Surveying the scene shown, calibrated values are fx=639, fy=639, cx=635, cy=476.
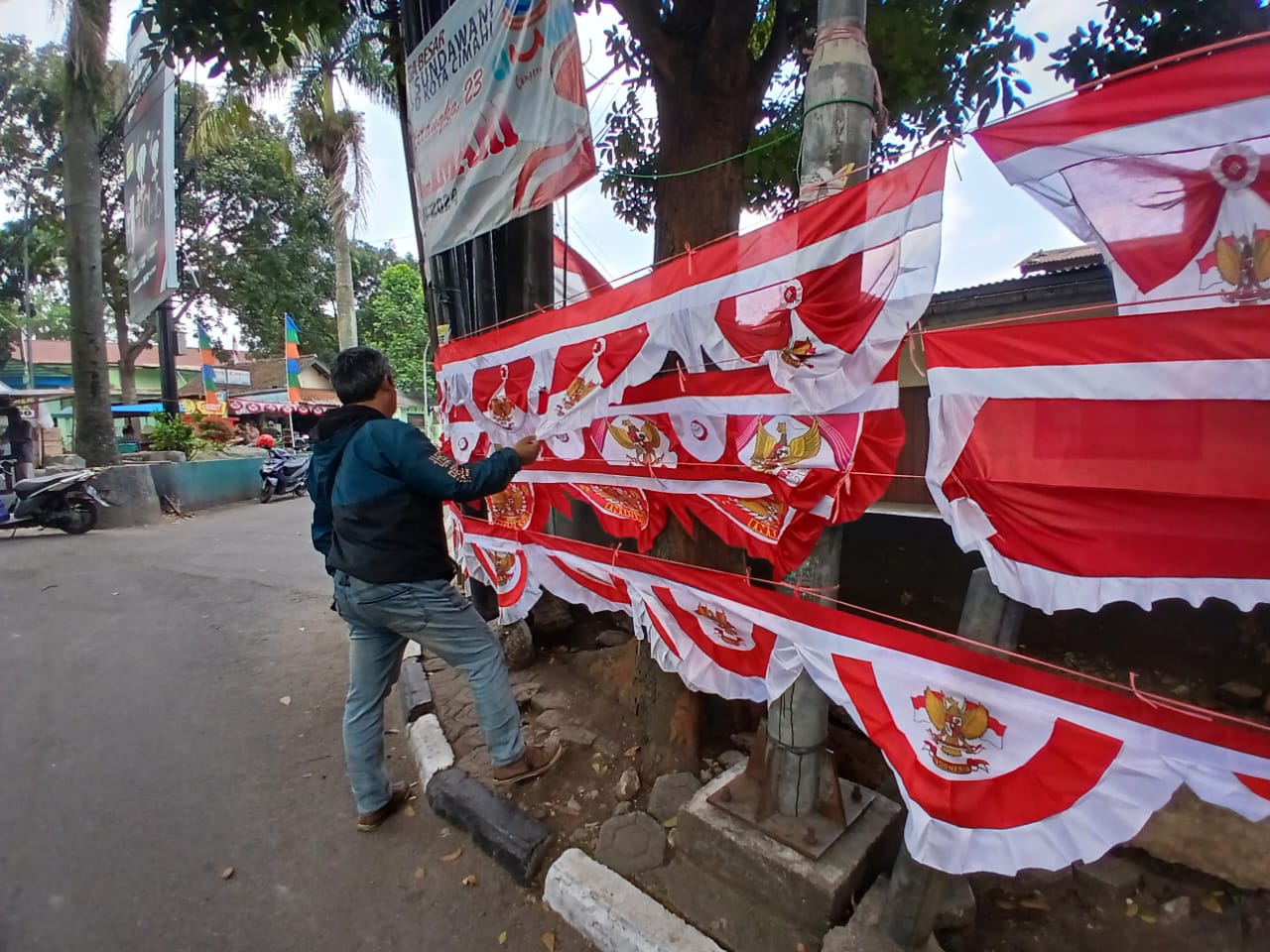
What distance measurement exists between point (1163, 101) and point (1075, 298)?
15.9ft

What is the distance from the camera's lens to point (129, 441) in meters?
19.0

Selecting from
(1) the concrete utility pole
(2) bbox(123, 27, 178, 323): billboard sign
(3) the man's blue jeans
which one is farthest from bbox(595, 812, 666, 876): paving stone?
(2) bbox(123, 27, 178, 323): billboard sign

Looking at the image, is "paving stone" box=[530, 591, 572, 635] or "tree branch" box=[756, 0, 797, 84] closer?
"tree branch" box=[756, 0, 797, 84]

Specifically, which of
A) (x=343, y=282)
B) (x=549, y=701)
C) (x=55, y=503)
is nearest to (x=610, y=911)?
(x=549, y=701)

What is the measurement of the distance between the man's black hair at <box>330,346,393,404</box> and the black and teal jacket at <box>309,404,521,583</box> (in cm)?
7

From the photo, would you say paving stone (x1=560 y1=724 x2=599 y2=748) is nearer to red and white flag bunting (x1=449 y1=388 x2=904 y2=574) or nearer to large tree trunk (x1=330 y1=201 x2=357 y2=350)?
red and white flag bunting (x1=449 y1=388 x2=904 y2=574)

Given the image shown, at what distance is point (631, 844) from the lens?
255cm

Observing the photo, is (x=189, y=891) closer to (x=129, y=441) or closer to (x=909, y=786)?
(x=909, y=786)

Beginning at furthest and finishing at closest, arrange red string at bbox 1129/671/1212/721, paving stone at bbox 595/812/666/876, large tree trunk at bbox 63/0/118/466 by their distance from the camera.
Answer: large tree trunk at bbox 63/0/118/466
paving stone at bbox 595/812/666/876
red string at bbox 1129/671/1212/721

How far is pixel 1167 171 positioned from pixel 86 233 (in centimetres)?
1347

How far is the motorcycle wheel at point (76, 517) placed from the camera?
29.7ft

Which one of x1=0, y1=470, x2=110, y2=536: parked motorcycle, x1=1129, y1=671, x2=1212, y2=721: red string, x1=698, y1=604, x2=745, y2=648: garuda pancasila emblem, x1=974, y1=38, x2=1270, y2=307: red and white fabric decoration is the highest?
x1=974, y1=38, x2=1270, y2=307: red and white fabric decoration

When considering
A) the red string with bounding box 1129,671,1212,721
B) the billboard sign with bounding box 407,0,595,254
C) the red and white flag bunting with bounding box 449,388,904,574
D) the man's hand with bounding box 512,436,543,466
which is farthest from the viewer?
the billboard sign with bounding box 407,0,595,254

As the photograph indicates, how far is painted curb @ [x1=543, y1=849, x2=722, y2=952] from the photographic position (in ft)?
6.86
